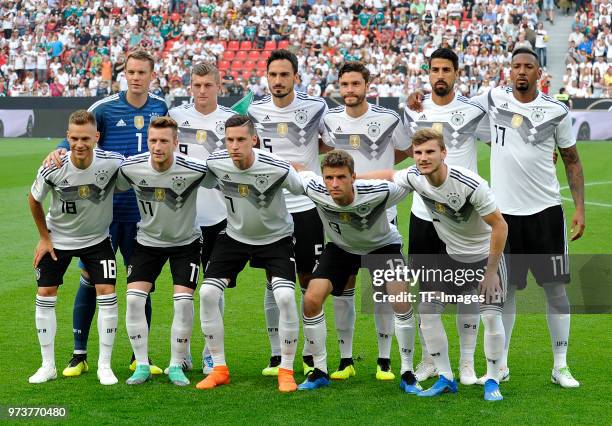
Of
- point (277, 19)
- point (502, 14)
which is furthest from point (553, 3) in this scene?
point (277, 19)

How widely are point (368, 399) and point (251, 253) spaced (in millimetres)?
1352

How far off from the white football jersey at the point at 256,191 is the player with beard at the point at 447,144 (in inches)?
36.0

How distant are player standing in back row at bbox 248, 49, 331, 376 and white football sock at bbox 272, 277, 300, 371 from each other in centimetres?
46

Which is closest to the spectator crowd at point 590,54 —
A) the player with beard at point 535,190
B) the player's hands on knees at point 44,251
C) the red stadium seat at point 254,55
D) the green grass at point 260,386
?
the red stadium seat at point 254,55

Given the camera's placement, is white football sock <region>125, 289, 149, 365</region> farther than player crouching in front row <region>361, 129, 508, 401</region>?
Yes

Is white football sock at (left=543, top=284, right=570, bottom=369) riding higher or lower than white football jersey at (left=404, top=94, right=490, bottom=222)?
lower

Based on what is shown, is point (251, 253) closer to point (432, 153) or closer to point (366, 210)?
point (366, 210)

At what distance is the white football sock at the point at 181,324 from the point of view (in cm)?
711

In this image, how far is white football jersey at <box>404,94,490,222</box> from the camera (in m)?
7.32

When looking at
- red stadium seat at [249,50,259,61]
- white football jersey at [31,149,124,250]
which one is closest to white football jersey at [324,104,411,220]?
white football jersey at [31,149,124,250]

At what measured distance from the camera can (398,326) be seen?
7.03 m

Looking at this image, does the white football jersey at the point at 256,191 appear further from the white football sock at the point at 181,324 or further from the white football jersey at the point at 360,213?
the white football sock at the point at 181,324

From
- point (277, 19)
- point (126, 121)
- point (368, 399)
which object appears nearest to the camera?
point (368, 399)

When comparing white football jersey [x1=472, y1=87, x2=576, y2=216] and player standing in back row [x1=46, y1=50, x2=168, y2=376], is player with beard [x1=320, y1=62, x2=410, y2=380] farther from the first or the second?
player standing in back row [x1=46, y1=50, x2=168, y2=376]
